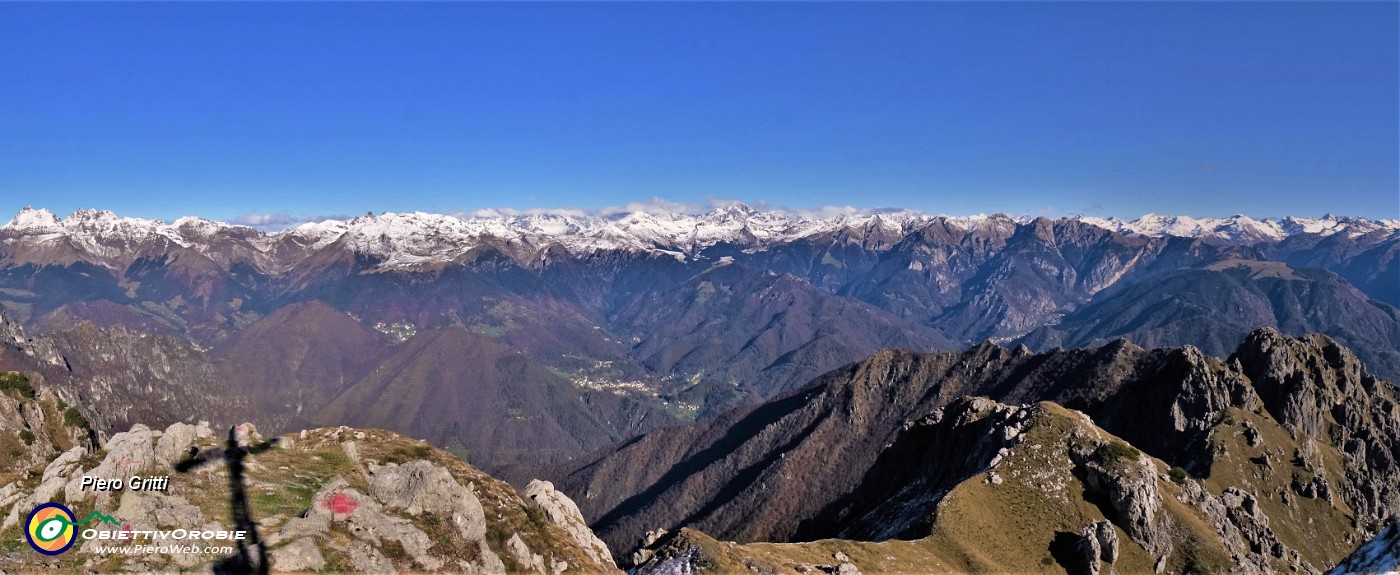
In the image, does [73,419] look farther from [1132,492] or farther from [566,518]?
[1132,492]

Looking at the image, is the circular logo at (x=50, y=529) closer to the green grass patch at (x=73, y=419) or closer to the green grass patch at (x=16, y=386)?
the green grass patch at (x=16, y=386)

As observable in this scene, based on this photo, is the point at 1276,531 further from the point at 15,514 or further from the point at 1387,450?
the point at 15,514

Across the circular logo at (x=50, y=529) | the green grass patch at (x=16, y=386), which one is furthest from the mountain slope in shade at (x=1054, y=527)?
the green grass patch at (x=16, y=386)

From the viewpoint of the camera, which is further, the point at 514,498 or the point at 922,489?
the point at 922,489

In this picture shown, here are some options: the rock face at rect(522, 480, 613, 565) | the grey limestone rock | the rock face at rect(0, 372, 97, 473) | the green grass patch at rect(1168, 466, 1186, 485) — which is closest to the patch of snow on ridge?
the rock face at rect(522, 480, 613, 565)

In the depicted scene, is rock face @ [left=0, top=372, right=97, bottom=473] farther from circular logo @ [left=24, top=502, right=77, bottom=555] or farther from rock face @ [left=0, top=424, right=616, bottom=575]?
circular logo @ [left=24, top=502, right=77, bottom=555]

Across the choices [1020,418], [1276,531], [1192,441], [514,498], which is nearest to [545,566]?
[514,498]
